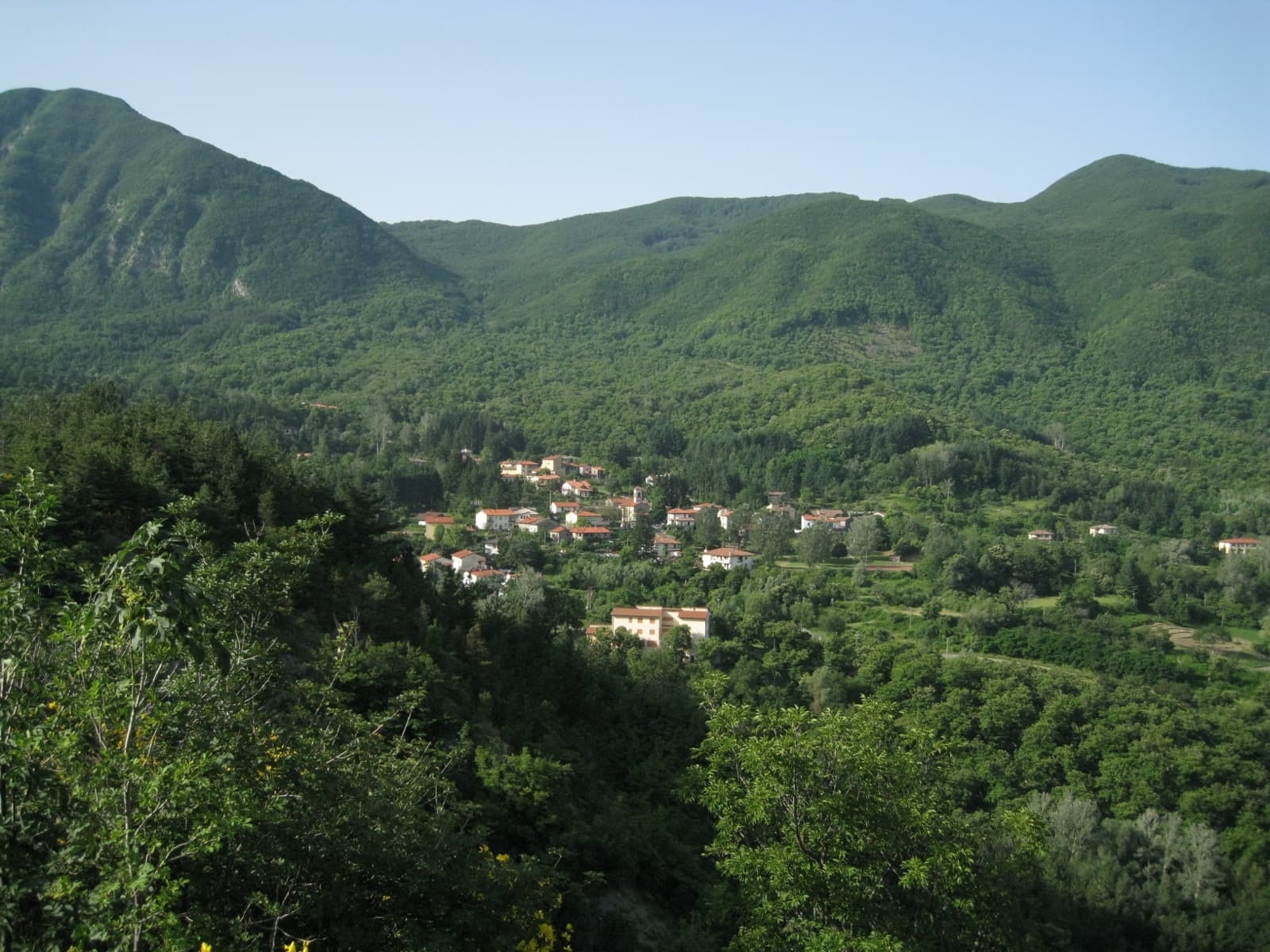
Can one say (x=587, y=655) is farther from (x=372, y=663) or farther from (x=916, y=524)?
(x=916, y=524)

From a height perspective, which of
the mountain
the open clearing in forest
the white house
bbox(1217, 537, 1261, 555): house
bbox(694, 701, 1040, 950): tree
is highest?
the mountain

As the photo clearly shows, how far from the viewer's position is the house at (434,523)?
1991 inches

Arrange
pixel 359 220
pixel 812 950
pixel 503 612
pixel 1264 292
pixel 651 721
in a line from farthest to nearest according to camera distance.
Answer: pixel 359 220, pixel 1264 292, pixel 503 612, pixel 651 721, pixel 812 950

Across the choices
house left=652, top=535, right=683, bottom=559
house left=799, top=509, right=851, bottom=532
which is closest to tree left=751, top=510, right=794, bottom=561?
house left=799, top=509, right=851, bottom=532

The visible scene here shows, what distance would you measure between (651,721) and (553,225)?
171 m

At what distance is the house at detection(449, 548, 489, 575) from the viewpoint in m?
44.0

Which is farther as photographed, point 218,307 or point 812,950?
point 218,307

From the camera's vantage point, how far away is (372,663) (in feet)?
44.7

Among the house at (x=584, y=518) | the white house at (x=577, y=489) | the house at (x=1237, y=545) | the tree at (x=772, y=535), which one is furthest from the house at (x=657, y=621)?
the house at (x=1237, y=545)

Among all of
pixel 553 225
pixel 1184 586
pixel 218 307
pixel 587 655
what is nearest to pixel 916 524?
pixel 1184 586

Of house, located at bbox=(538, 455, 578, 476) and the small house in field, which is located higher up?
house, located at bbox=(538, 455, 578, 476)

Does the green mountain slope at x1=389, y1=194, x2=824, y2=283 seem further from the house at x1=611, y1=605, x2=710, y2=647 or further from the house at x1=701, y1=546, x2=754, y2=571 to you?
the house at x1=611, y1=605, x2=710, y2=647

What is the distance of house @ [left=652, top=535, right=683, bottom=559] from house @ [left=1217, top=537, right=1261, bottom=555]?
93.4 feet

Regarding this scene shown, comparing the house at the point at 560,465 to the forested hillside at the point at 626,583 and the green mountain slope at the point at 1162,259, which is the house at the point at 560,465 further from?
the green mountain slope at the point at 1162,259
